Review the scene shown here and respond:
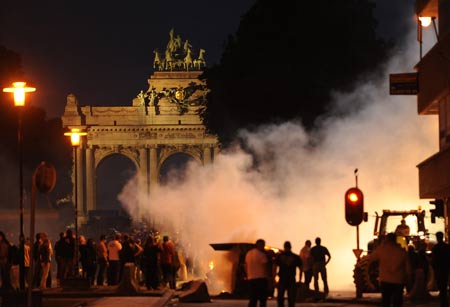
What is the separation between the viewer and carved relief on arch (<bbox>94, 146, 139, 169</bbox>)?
15188cm

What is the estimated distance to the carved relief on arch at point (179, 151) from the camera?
152500 millimetres

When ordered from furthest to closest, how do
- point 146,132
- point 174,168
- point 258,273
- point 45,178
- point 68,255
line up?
point 174,168 < point 146,132 < point 68,255 < point 258,273 < point 45,178

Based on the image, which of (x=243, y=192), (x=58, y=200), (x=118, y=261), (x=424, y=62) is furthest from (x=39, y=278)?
(x=58, y=200)

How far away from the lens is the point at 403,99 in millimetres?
51750

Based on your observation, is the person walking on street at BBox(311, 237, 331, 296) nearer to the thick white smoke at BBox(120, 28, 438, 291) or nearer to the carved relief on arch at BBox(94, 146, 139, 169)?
the thick white smoke at BBox(120, 28, 438, 291)

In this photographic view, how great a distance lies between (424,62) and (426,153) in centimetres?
1004

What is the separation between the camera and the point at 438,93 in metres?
36.2

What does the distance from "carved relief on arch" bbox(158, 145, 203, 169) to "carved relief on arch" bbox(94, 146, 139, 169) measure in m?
2.42

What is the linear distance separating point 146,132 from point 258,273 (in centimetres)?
12775

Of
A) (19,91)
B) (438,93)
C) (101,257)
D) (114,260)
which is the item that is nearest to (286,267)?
(19,91)

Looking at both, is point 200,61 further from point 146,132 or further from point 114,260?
point 114,260

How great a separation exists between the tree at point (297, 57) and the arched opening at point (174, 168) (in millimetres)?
92384

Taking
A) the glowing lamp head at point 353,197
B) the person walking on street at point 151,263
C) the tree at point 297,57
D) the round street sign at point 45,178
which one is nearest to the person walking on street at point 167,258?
the person walking on street at point 151,263

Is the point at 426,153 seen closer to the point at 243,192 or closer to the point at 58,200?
the point at 243,192
